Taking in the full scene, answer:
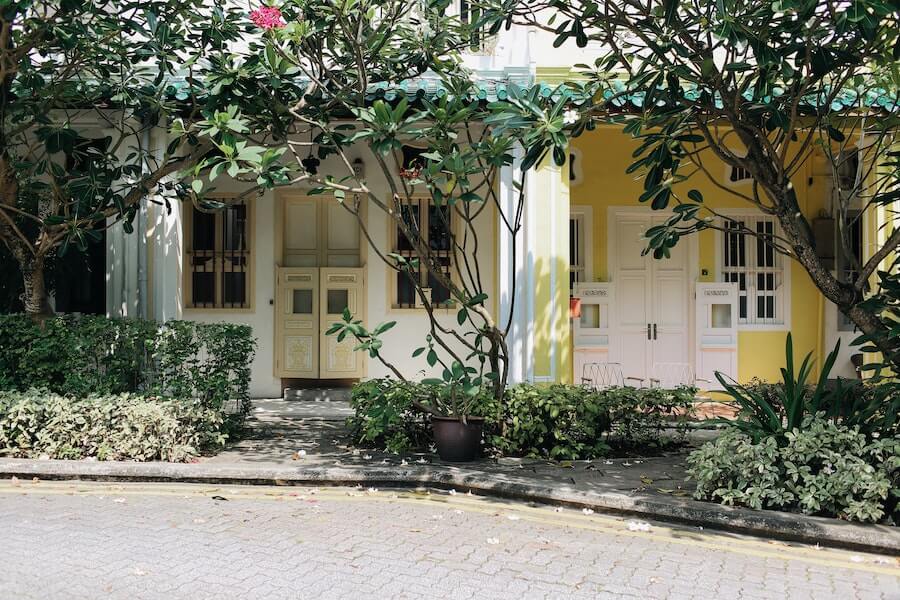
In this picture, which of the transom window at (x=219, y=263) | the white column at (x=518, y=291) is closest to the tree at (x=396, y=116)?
the white column at (x=518, y=291)

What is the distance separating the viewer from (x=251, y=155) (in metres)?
6.33

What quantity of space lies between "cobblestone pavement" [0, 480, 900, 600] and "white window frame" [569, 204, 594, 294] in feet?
20.4

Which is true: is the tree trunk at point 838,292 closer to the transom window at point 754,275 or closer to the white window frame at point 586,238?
the white window frame at point 586,238

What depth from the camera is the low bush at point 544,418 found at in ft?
25.0

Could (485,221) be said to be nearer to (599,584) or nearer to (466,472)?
(466,472)

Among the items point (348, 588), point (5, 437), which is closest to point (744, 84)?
point (348, 588)

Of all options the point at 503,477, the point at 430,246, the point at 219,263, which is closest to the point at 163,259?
the point at 219,263

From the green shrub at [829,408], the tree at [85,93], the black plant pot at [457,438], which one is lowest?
the black plant pot at [457,438]

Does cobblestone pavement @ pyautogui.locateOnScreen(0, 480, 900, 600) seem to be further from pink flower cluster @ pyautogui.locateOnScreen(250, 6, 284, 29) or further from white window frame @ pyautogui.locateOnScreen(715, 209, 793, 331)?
white window frame @ pyautogui.locateOnScreen(715, 209, 793, 331)

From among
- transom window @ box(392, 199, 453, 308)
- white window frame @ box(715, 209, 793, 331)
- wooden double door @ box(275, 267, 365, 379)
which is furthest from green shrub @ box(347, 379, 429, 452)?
white window frame @ box(715, 209, 793, 331)

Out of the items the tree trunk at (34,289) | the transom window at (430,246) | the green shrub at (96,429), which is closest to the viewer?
the green shrub at (96,429)

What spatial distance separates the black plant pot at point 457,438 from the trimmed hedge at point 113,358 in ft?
7.51

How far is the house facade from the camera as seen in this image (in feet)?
38.1

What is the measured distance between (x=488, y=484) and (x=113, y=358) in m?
4.10
